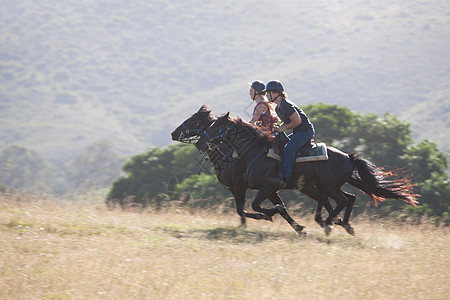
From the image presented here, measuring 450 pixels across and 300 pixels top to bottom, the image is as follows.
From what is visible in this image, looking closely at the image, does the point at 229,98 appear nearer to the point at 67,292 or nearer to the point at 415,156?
the point at 415,156

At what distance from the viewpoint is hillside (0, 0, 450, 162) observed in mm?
124438

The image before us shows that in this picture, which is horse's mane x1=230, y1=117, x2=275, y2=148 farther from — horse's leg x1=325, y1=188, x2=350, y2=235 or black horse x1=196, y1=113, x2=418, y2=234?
horse's leg x1=325, y1=188, x2=350, y2=235

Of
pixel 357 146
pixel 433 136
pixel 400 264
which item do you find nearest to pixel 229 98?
pixel 433 136

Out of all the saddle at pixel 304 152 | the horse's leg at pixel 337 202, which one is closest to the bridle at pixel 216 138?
the saddle at pixel 304 152

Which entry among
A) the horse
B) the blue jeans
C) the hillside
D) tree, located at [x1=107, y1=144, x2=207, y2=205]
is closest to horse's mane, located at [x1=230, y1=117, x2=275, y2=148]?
the blue jeans

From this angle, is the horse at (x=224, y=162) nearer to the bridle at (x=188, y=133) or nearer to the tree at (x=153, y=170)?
the bridle at (x=188, y=133)

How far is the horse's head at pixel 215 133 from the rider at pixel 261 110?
22.6 inches

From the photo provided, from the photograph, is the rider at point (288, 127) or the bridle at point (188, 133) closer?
the rider at point (288, 127)

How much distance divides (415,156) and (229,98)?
117 metres

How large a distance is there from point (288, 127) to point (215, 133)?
1354 mm

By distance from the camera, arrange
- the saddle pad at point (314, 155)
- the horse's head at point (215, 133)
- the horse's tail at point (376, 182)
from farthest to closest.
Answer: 1. the horse's tail at point (376, 182)
2. the horse's head at point (215, 133)
3. the saddle pad at point (314, 155)

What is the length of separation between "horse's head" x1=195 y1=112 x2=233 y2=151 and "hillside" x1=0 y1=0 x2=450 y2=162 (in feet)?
266

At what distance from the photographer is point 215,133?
401 inches

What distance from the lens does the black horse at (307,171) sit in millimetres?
9992
